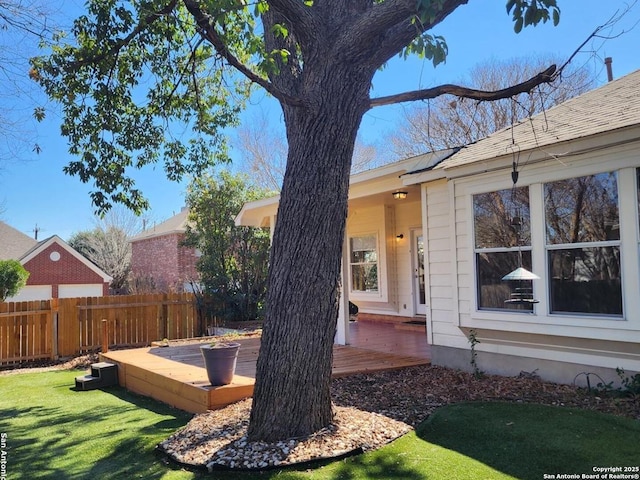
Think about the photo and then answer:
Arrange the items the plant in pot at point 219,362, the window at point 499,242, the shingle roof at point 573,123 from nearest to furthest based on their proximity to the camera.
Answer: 1. the shingle roof at point 573,123
2. the plant in pot at point 219,362
3. the window at point 499,242

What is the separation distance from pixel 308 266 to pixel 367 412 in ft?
5.79

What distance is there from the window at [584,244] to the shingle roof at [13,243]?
24.7 metres

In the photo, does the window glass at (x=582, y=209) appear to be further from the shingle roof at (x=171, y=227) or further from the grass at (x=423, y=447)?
the shingle roof at (x=171, y=227)

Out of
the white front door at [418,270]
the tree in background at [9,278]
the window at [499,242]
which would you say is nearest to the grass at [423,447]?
the window at [499,242]

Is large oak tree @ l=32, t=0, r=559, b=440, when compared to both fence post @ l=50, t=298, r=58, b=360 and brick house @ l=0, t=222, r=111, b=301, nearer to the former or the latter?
fence post @ l=50, t=298, r=58, b=360

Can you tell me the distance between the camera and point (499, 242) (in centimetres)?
630

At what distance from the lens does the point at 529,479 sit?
3.27 m

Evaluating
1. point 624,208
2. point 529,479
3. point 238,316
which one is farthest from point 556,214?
point 238,316

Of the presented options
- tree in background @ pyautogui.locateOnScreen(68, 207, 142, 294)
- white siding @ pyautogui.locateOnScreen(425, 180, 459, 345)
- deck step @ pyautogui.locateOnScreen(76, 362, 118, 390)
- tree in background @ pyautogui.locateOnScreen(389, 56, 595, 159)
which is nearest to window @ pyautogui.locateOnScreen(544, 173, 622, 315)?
white siding @ pyautogui.locateOnScreen(425, 180, 459, 345)

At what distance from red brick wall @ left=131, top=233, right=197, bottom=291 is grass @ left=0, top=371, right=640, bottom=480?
658 inches

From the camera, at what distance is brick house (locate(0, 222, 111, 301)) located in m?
23.7

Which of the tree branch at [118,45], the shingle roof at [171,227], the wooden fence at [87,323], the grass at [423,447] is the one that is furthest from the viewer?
the shingle roof at [171,227]

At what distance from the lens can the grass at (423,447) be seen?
3.51 metres

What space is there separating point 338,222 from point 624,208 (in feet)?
9.85
